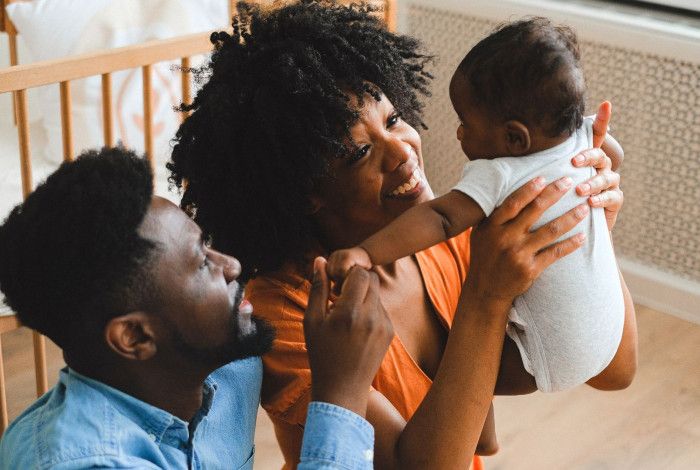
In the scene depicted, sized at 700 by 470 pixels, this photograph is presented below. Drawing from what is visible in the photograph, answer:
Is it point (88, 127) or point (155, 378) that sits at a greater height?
point (155, 378)

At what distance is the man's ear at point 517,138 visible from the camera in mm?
1162

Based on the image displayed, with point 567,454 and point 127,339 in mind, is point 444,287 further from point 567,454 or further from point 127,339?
point 567,454

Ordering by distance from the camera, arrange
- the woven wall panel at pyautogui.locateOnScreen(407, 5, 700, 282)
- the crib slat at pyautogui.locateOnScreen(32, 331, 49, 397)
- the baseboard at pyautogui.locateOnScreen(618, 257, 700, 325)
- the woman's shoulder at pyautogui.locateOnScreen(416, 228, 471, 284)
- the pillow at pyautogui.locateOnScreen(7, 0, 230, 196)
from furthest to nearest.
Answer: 1. the baseboard at pyautogui.locateOnScreen(618, 257, 700, 325)
2. the woven wall panel at pyautogui.locateOnScreen(407, 5, 700, 282)
3. the pillow at pyautogui.locateOnScreen(7, 0, 230, 196)
4. the crib slat at pyautogui.locateOnScreen(32, 331, 49, 397)
5. the woman's shoulder at pyautogui.locateOnScreen(416, 228, 471, 284)

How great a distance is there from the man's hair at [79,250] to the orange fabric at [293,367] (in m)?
0.25

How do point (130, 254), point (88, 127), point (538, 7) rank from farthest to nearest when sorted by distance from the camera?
point (538, 7)
point (88, 127)
point (130, 254)

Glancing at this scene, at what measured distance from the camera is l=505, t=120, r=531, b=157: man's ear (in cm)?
116

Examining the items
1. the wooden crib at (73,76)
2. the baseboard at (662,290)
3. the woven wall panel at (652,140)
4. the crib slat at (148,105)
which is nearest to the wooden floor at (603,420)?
the baseboard at (662,290)

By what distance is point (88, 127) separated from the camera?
2.53 meters

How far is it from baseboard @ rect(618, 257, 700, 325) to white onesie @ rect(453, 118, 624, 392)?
1.69 metres

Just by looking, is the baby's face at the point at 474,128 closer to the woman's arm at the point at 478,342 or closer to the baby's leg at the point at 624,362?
the woman's arm at the point at 478,342

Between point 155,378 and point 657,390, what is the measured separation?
183cm

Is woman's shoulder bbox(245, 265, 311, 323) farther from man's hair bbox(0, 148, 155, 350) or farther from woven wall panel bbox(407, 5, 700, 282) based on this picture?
woven wall panel bbox(407, 5, 700, 282)

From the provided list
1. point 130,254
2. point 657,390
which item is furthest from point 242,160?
point 657,390

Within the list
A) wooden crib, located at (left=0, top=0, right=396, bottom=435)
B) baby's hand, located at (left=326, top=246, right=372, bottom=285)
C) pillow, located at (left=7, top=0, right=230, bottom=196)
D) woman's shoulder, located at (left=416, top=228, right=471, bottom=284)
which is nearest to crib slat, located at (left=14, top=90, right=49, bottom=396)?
wooden crib, located at (left=0, top=0, right=396, bottom=435)
